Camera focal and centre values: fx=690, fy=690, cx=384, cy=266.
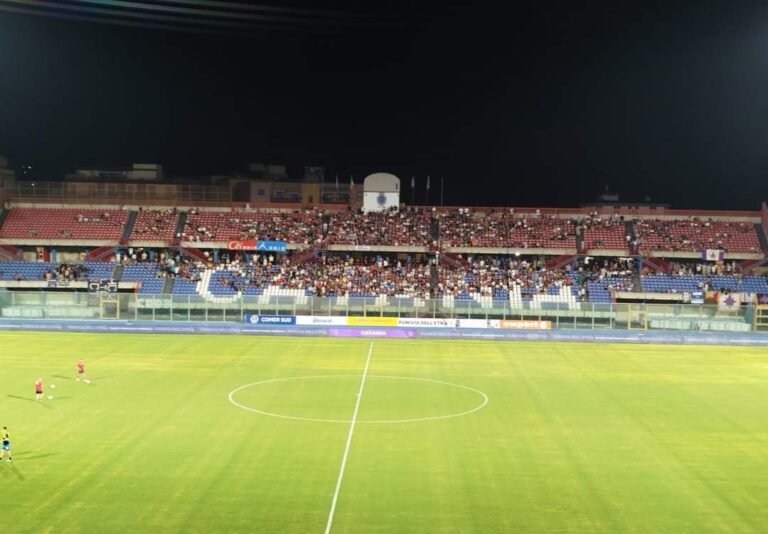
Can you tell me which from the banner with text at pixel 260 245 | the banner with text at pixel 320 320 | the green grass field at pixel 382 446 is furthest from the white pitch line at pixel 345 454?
the banner with text at pixel 260 245

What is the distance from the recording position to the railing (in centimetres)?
4612

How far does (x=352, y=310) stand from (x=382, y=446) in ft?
86.9

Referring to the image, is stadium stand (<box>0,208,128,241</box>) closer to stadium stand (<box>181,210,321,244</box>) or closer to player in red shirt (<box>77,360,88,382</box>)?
stadium stand (<box>181,210,321,244</box>)

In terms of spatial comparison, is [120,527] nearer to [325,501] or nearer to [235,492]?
[235,492]

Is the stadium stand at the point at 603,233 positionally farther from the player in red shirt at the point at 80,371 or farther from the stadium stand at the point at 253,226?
the player in red shirt at the point at 80,371

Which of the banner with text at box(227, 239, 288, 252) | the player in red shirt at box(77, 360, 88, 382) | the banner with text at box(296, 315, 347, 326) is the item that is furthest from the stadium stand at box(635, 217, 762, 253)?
the player in red shirt at box(77, 360, 88, 382)

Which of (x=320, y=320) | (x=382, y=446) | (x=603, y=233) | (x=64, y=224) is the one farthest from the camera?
(x=603, y=233)

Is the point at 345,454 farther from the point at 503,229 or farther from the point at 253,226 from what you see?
the point at 503,229

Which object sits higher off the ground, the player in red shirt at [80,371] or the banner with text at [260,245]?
the banner with text at [260,245]

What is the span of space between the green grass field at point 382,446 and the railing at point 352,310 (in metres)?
11.0

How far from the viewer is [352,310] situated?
46250mm

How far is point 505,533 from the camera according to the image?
14.0 m

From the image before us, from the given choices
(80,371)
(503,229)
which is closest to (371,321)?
(80,371)

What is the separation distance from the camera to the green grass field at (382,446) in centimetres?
1489
